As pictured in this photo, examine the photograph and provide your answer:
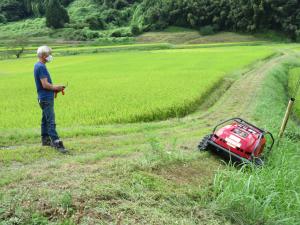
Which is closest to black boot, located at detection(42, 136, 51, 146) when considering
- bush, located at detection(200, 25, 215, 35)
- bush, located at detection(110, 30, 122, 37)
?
bush, located at detection(200, 25, 215, 35)

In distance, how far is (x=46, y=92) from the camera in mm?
6902

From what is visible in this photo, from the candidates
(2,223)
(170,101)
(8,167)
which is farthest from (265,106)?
(2,223)

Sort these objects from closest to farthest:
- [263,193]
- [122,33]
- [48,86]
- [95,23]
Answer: [263,193], [48,86], [122,33], [95,23]

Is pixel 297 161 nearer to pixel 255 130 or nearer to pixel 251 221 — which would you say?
pixel 255 130

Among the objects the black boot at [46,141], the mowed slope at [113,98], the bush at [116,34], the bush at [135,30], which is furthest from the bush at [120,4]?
the black boot at [46,141]

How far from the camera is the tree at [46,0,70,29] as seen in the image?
70688 millimetres

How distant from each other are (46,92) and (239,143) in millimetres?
3650

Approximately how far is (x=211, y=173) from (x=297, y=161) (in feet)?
6.73

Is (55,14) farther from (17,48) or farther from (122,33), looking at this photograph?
(17,48)

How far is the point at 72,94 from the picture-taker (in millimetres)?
14250

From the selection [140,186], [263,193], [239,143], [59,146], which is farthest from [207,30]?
[140,186]

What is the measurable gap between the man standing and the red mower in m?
2.85

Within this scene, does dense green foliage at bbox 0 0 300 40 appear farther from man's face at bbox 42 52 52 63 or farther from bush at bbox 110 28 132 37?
man's face at bbox 42 52 52 63

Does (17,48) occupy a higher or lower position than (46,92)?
lower
